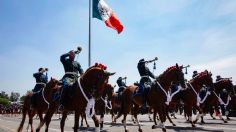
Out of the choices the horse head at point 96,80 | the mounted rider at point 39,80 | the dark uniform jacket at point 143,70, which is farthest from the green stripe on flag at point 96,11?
the horse head at point 96,80

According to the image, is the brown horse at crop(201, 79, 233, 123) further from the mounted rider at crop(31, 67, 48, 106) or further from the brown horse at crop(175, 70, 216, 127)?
the mounted rider at crop(31, 67, 48, 106)

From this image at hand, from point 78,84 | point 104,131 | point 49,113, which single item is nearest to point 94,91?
point 78,84

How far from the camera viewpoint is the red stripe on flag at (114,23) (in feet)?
65.5

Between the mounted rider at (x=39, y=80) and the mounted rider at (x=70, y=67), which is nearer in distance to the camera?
the mounted rider at (x=70, y=67)

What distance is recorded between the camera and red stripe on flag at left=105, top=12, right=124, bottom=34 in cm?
1997

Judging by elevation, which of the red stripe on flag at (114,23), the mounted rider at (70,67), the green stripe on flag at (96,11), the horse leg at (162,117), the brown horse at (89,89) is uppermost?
the green stripe on flag at (96,11)

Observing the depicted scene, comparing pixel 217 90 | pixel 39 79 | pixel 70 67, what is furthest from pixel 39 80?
pixel 217 90

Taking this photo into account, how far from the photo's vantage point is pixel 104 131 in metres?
18.0

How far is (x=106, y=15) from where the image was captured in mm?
20953

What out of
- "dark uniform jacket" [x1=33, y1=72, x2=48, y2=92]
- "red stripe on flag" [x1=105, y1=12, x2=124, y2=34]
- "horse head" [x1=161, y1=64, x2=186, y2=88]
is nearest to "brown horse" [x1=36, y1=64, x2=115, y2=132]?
"horse head" [x1=161, y1=64, x2=186, y2=88]

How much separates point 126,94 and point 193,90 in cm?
375

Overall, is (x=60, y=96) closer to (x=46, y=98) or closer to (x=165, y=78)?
(x=46, y=98)

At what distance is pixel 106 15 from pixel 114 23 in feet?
3.29

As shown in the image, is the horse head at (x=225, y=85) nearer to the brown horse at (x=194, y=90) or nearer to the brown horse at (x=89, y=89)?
the brown horse at (x=194, y=90)
